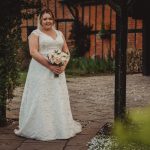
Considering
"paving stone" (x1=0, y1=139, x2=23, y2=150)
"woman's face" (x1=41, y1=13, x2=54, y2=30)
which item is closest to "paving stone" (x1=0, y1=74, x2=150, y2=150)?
"paving stone" (x1=0, y1=139, x2=23, y2=150)

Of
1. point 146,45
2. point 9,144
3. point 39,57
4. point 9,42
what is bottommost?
point 9,144

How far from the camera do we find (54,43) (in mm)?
5246

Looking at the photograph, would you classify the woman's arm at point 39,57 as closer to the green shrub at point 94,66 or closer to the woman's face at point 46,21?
the woman's face at point 46,21

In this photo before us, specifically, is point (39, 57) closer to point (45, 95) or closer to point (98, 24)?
point (45, 95)

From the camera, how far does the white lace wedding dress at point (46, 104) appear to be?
5.20 metres

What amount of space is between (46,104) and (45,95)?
11cm

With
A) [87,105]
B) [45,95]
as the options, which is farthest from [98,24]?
[45,95]

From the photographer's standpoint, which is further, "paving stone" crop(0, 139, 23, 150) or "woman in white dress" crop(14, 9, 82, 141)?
"woman in white dress" crop(14, 9, 82, 141)

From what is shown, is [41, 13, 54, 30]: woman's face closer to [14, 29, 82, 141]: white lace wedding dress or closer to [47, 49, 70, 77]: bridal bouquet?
[14, 29, 82, 141]: white lace wedding dress

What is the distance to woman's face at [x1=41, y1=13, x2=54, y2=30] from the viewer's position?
519 cm

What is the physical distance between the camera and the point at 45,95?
521 centimetres

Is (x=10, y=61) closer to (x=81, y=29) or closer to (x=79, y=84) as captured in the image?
(x=79, y=84)

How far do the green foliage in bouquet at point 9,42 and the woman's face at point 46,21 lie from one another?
607 mm

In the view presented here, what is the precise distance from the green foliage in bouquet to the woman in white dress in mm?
509
